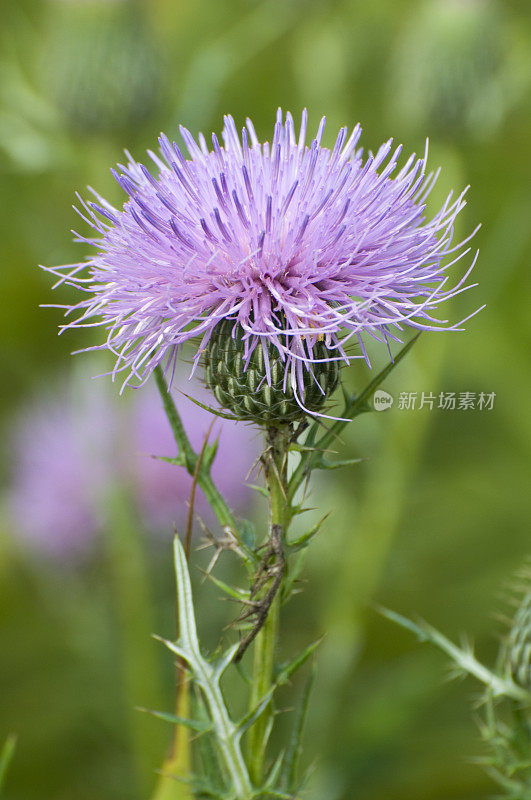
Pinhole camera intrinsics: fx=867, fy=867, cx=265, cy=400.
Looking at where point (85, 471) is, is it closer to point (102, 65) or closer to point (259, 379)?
point (102, 65)

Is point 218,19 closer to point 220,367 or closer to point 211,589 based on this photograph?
point 211,589

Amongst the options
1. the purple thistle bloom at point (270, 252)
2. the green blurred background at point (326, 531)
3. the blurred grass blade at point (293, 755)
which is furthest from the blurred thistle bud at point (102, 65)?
the blurred grass blade at point (293, 755)

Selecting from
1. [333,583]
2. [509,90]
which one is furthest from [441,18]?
[333,583]

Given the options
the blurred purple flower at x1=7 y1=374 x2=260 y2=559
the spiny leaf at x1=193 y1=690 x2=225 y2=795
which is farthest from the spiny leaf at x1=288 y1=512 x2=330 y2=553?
the blurred purple flower at x1=7 y1=374 x2=260 y2=559

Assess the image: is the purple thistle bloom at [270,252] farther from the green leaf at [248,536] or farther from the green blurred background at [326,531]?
the green blurred background at [326,531]

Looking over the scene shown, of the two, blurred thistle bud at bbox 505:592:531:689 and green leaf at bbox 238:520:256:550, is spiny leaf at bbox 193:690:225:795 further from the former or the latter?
blurred thistle bud at bbox 505:592:531:689
